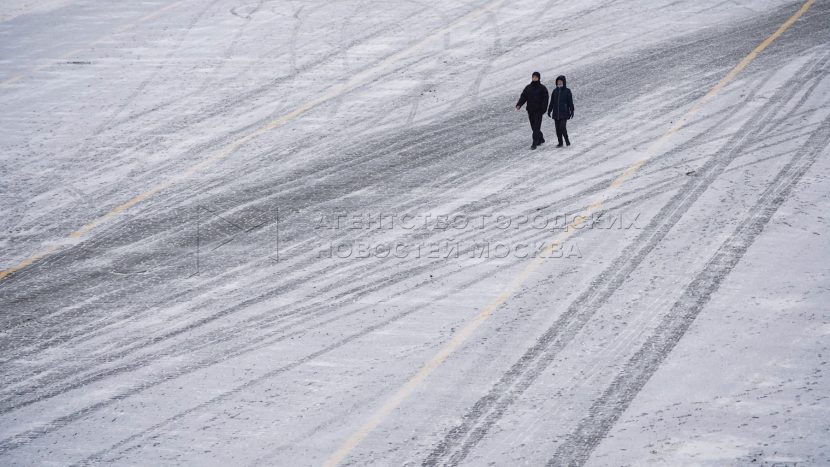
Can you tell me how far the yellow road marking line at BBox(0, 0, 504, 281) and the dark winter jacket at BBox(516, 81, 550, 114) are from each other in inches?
190

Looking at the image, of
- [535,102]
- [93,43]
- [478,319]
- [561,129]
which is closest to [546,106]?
[535,102]

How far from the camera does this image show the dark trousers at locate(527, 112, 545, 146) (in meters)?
16.4

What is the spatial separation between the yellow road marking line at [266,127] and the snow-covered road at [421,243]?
69 millimetres

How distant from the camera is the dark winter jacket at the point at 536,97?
16.3 metres

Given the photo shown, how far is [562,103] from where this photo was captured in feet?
52.7

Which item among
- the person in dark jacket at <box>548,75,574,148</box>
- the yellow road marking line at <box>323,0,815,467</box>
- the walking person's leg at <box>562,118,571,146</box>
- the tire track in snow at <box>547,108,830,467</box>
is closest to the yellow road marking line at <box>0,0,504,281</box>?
the person in dark jacket at <box>548,75,574,148</box>

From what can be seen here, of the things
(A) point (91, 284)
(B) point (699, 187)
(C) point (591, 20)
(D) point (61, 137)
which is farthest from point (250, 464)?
(C) point (591, 20)

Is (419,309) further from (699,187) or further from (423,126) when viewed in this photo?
(423,126)

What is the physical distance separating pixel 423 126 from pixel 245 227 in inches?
192

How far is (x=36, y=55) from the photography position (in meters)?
22.4

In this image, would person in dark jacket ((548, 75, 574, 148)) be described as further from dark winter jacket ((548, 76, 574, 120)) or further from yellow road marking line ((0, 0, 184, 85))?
yellow road marking line ((0, 0, 184, 85))

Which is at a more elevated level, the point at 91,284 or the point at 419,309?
the point at 91,284

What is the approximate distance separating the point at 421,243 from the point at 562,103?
437cm

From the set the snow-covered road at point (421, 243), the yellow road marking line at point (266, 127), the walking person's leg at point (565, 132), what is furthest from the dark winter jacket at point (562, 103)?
the yellow road marking line at point (266, 127)
